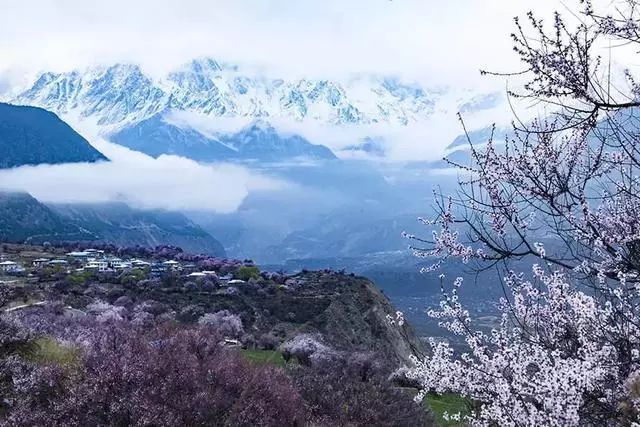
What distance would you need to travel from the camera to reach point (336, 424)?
18.5 m

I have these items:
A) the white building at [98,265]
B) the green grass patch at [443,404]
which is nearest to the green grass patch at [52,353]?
the green grass patch at [443,404]

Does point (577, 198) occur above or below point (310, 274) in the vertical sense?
above

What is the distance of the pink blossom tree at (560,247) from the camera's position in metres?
5.80

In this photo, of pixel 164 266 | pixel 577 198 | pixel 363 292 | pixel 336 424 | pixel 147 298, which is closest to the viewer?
pixel 577 198

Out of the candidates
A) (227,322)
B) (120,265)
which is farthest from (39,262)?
(227,322)

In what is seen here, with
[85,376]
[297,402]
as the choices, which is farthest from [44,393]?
[297,402]

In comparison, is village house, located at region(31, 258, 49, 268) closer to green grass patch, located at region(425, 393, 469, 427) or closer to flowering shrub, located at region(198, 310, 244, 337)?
flowering shrub, located at region(198, 310, 244, 337)

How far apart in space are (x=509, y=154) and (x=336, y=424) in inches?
534

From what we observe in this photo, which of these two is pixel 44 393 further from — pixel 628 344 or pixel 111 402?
pixel 628 344

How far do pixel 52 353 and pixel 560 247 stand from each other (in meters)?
18.3

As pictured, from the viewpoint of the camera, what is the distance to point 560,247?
25.3 ft

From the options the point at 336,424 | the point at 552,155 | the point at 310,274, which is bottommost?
the point at 310,274

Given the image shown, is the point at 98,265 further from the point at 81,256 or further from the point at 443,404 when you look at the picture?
the point at 443,404

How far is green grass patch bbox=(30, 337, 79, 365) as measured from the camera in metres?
20.4
